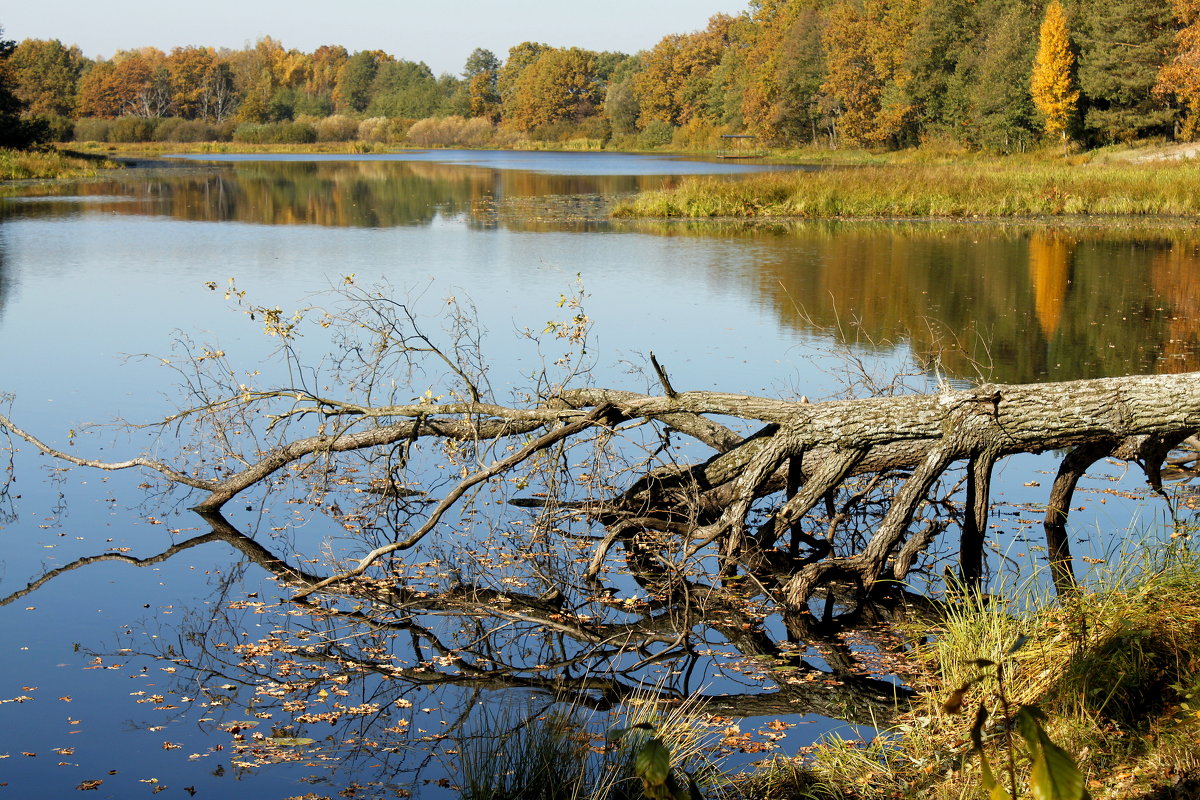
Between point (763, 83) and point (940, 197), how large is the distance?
173 feet

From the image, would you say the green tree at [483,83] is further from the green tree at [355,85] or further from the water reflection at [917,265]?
the water reflection at [917,265]

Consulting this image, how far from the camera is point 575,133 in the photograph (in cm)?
10738

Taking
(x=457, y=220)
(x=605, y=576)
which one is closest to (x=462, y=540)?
→ (x=605, y=576)

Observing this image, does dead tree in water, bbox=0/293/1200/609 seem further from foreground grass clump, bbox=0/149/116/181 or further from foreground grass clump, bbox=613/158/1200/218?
foreground grass clump, bbox=0/149/116/181

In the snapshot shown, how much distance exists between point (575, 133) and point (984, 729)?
106123 mm

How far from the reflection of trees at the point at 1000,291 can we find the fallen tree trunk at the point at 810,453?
1.77 meters

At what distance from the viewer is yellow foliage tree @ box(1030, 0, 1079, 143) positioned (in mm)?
47875

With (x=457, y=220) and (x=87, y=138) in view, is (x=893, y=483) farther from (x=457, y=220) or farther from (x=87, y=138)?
(x=87, y=138)

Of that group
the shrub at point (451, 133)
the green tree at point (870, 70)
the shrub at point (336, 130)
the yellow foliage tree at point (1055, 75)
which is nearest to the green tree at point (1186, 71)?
the yellow foliage tree at point (1055, 75)

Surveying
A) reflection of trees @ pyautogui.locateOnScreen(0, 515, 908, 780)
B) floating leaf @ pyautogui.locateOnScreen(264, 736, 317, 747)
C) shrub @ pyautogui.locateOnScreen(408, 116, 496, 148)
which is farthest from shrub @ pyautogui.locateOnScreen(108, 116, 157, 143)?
floating leaf @ pyautogui.locateOnScreen(264, 736, 317, 747)

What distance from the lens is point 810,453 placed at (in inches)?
267

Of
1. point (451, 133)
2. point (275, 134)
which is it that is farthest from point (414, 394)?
point (451, 133)

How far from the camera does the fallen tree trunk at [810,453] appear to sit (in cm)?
557

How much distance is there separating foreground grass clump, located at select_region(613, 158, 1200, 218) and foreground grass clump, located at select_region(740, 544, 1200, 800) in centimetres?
2381
